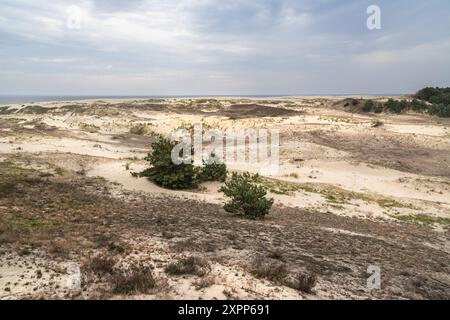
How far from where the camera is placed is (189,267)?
870cm

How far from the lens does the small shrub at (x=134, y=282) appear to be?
295 inches

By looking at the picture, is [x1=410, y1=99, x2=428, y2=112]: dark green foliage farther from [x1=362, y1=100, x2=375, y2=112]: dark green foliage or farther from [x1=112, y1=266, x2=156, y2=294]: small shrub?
[x1=112, y1=266, x2=156, y2=294]: small shrub

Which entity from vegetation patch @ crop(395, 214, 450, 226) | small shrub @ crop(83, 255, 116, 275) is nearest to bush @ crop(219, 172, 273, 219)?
→ vegetation patch @ crop(395, 214, 450, 226)

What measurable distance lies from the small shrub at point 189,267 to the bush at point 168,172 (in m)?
10.7

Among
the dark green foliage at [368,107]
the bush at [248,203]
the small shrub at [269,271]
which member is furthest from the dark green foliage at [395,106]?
the small shrub at [269,271]

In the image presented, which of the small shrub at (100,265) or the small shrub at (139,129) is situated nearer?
the small shrub at (100,265)

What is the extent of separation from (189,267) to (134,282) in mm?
1355

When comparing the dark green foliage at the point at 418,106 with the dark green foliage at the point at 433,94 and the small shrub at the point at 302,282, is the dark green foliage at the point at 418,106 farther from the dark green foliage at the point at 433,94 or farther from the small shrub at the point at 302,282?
the small shrub at the point at 302,282

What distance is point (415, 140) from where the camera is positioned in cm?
3931

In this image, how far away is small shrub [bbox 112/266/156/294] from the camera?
24.6 ft

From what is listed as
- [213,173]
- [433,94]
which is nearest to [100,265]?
[213,173]

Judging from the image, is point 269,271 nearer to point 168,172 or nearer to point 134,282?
point 134,282

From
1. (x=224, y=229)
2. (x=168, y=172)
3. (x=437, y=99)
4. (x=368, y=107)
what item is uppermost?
(x=437, y=99)

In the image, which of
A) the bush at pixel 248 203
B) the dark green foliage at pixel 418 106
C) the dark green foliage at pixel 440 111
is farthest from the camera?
the dark green foliage at pixel 418 106
